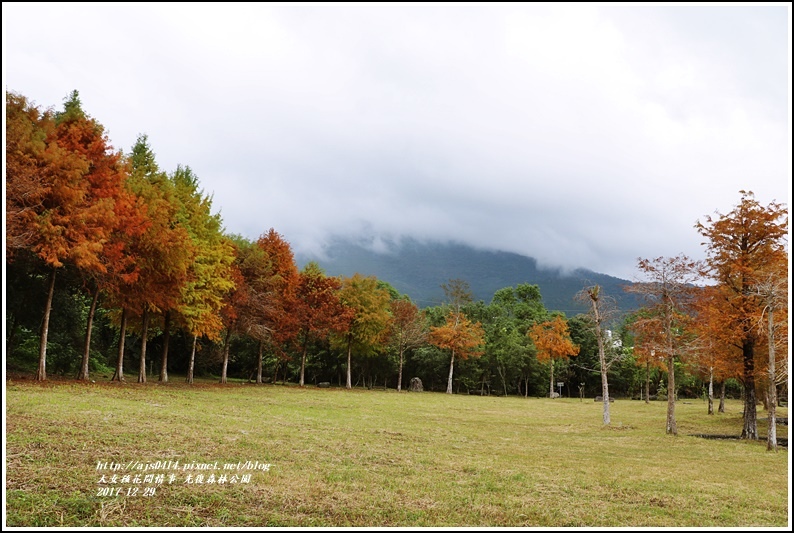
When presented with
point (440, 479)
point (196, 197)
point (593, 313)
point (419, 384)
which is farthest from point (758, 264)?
point (419, 384)

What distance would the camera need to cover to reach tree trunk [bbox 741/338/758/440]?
1930 cm

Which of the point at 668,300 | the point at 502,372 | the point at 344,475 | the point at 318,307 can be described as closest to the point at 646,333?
the point at 668,300

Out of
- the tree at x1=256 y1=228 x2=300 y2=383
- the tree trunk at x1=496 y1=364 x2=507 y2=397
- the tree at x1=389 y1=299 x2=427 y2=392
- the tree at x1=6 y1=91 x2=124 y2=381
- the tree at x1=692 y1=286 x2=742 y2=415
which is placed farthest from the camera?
the tree trunk at x1=496 y1=364 x2=507 y2=397

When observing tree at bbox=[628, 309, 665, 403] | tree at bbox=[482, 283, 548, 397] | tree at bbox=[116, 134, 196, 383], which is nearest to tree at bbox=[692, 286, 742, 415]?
tree at bbox=[628, 309, 665, 403]

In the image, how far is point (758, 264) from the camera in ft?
62.4

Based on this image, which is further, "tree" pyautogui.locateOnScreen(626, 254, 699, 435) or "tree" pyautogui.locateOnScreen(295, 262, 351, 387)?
"tree" pyautogui.locateOnScreen(295, 262, 351, 387)

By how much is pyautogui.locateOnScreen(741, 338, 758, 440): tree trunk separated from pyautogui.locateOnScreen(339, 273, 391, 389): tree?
28.1m

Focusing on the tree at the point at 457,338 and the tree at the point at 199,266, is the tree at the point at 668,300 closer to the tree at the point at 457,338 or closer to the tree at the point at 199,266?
the tree at the point at 199,266

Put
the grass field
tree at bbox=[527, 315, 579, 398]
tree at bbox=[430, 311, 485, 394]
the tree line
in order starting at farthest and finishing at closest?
tree at bbox=[430, 311, 485, 394] < tree at bbox=[527, 315, 579, 398] < the tree line < the grass field

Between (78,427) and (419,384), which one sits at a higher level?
(78,427)

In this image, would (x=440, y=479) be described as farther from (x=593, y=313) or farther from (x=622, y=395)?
(x=622, y=395)

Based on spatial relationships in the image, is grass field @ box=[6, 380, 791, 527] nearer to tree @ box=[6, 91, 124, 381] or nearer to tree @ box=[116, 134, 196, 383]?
tree @ box=[6, 91, 124, 381]

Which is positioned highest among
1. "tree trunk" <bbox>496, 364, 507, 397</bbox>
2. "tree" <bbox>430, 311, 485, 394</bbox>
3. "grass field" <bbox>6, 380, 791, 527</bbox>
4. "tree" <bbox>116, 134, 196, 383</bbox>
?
"tree" <bbox>116, 134, 196, 383</bbox>

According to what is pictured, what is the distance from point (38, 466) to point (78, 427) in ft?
10.9
